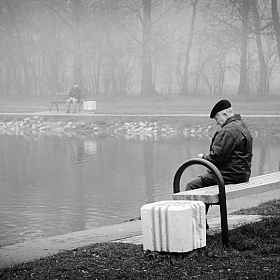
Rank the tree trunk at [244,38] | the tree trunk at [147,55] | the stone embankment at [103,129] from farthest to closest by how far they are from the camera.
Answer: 1. the tree trunk at [147,55]
2. the tree trunk at [244,38]
3. the stone embankment at [103,129]

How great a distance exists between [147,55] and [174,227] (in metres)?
34.7

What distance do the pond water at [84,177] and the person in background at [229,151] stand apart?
3019 millimetres

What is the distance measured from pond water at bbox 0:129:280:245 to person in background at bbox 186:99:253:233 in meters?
3.02

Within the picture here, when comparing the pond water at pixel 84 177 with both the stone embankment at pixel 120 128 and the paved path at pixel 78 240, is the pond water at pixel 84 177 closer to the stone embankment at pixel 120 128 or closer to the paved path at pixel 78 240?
A: the stone embankment at pixel 120 128

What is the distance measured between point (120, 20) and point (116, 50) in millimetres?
3197

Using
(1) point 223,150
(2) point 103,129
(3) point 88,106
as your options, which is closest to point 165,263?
(1) point 223,150

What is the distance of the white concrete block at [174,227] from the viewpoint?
20.6 feet

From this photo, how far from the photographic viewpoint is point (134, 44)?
1806 inches

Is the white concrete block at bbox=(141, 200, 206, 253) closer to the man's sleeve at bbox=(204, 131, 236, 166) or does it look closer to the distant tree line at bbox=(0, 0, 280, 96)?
the man's sleeve at bbox=(204, 131, 236, 166)

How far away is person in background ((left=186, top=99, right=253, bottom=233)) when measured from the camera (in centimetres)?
758

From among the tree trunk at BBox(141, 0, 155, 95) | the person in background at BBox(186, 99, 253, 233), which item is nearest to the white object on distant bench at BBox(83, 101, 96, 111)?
the tree trunk at BBox(141, 0, 155, 95)

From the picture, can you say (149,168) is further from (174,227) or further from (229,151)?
(174,227)

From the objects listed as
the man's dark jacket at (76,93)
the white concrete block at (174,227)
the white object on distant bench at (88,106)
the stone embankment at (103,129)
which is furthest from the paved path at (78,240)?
the white object on distant bench at (88,106)

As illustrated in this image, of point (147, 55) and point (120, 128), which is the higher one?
point (147, 55)
